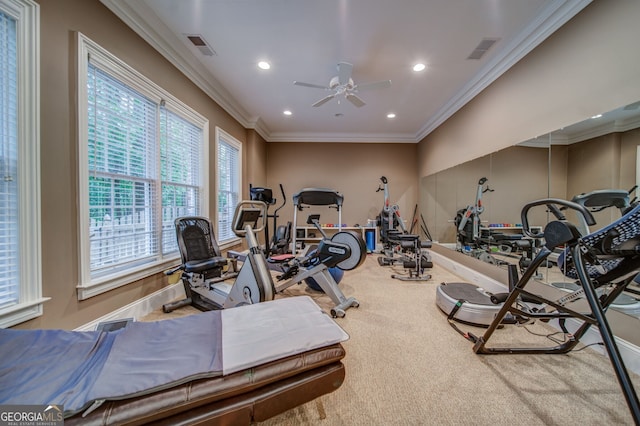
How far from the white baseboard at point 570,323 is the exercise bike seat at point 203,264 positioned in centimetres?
326

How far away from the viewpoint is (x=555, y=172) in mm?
2287

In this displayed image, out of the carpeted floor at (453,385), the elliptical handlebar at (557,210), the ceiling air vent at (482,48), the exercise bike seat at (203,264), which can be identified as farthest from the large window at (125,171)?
the ceiling air vent at (482,48)

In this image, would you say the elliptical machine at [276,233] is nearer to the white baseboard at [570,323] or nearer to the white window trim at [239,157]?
the white window trim at [239,157]

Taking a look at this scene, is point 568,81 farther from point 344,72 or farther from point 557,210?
point 344,72

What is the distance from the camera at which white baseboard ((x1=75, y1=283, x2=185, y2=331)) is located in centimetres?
189

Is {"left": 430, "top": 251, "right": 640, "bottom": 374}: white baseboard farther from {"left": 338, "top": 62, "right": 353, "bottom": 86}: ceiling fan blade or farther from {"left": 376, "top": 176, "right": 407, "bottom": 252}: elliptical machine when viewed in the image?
{"left": 338, "top": 62, "right": 353, "bottom": 86}: ceiling fan blade

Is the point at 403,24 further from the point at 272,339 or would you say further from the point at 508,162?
the point at 272,339

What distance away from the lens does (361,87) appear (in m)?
2.96

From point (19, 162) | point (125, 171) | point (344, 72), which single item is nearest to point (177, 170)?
point (125, 171)

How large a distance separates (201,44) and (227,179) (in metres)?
2.11

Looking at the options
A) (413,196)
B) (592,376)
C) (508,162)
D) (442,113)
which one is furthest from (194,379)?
(413,196)

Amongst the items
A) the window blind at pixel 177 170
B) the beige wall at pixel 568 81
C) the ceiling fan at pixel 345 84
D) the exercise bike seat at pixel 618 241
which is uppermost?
the ceiling fan at pixel 345 84

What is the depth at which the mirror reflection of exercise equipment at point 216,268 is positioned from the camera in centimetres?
195

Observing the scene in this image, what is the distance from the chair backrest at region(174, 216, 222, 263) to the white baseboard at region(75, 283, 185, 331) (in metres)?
0.50
